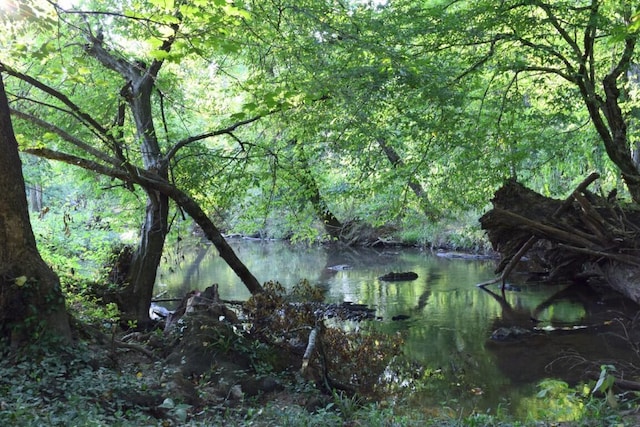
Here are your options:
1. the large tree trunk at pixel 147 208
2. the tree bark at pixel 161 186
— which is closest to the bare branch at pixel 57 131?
the tree bark at pixel 161 186

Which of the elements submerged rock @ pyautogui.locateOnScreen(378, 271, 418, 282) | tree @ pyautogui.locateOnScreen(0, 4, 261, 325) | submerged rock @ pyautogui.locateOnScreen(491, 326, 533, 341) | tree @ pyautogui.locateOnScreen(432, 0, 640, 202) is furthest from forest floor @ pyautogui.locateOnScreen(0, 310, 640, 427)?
submerged rock @ pyautogui.locateOnScreen(378, 271, 418, 282)

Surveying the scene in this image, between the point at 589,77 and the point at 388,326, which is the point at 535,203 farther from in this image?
the point at 388,326

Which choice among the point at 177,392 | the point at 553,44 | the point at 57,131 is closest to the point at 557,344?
the point at 553,44

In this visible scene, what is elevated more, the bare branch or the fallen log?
the bare branch

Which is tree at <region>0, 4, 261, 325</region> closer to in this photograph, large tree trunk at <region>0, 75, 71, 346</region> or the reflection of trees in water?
large tree trunk at <region>0, 75, 71, 346</region>

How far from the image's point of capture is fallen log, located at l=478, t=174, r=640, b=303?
13031 millimetres

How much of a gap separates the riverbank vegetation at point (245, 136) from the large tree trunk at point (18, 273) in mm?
20

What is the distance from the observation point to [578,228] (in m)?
14.2

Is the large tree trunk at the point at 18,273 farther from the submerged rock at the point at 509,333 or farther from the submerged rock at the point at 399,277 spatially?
the submerged rock at the point at 399,277

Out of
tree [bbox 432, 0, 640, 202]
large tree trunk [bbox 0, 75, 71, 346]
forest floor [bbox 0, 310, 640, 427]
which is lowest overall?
forest floor [bbox 0, 310, 640, 427]

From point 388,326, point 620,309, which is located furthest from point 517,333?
point 620,309

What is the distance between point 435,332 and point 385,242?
17641 millimetres

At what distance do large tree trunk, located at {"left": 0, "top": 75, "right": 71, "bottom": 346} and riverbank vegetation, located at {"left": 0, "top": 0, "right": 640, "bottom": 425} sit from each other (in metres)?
0.02

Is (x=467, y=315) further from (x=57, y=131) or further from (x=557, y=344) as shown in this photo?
(x=57, y=131)
